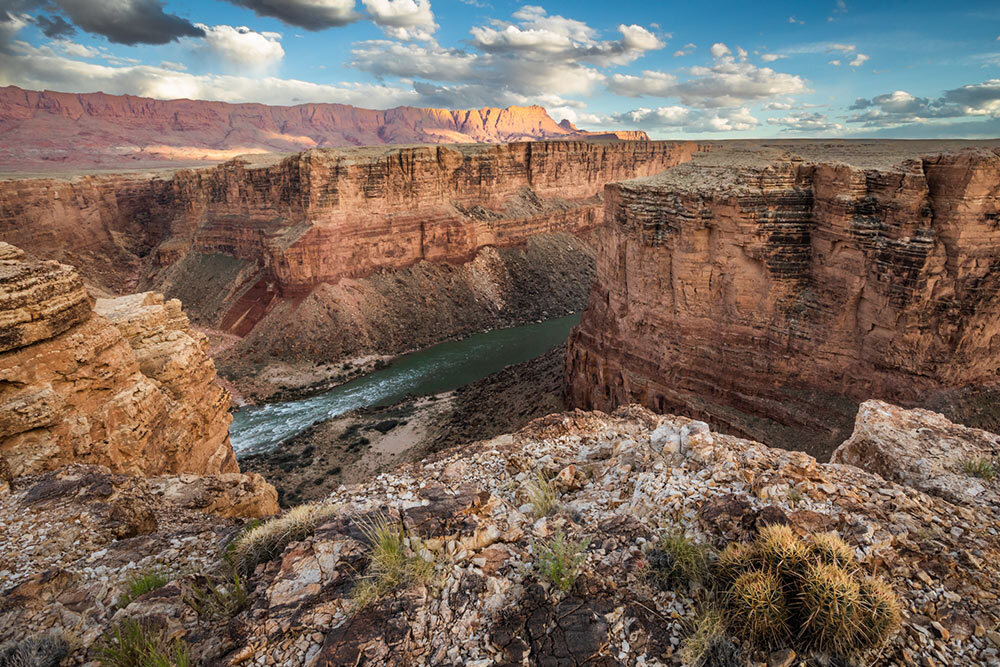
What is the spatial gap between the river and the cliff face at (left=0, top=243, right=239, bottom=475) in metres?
13.6

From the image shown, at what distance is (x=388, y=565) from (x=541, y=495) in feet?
6.30

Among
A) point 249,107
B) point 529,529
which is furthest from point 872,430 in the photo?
point 249,107

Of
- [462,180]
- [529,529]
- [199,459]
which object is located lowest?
[199,459]

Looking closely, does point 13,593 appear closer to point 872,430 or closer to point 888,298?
point 872,430

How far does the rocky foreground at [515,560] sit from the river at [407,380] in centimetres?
1962

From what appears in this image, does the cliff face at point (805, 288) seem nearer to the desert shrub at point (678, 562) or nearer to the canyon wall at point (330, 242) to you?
the desert shrub at point (678, 562)

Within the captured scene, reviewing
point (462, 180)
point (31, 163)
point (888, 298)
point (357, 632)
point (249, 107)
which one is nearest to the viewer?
point (357, 632)

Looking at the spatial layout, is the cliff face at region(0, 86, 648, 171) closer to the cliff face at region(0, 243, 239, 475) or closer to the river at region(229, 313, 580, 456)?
the river at region(229, 313, 580, 456)

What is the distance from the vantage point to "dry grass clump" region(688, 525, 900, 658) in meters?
3.25

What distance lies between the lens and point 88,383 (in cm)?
841

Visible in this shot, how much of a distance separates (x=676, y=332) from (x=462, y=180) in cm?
3115

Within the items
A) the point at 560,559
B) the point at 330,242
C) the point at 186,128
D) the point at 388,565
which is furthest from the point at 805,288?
the point at 186,128

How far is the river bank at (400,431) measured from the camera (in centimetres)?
2009

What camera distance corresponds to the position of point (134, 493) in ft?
21.8
